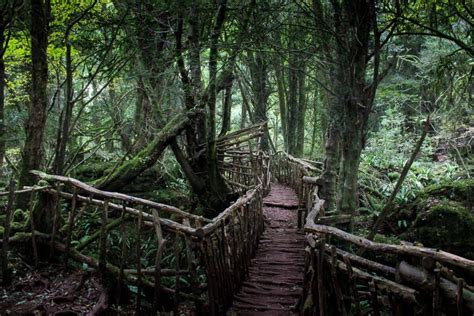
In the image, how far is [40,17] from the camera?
658 cm

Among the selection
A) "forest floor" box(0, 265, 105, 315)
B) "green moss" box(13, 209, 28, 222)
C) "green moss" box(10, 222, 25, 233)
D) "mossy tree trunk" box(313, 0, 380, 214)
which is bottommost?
"forest floor" box(0, 265, 105, 315)

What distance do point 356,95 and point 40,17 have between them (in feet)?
17.2

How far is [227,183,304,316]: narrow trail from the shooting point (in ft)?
17.8

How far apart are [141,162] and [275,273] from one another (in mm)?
3599

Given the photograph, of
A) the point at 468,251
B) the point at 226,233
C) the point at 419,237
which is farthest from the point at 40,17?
the point at 468,251

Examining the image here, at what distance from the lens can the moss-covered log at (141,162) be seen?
8.20 metres

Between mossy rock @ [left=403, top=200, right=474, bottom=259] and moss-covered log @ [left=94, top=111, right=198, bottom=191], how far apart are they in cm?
505

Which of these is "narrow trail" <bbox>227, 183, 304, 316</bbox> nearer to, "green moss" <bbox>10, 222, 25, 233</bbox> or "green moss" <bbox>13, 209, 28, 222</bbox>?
"green moss" <bbox>10, 222, 25, 233</bbox>

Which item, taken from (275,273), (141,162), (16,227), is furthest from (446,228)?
(16,227)

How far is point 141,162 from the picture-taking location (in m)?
8.27

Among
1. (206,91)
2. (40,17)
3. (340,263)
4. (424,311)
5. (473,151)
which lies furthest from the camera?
(473,151)

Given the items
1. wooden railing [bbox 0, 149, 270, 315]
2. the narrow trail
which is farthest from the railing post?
the narrow trail

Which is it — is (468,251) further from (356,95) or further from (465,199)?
(356,95)

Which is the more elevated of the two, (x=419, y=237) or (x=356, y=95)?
(x=356, y=95)
